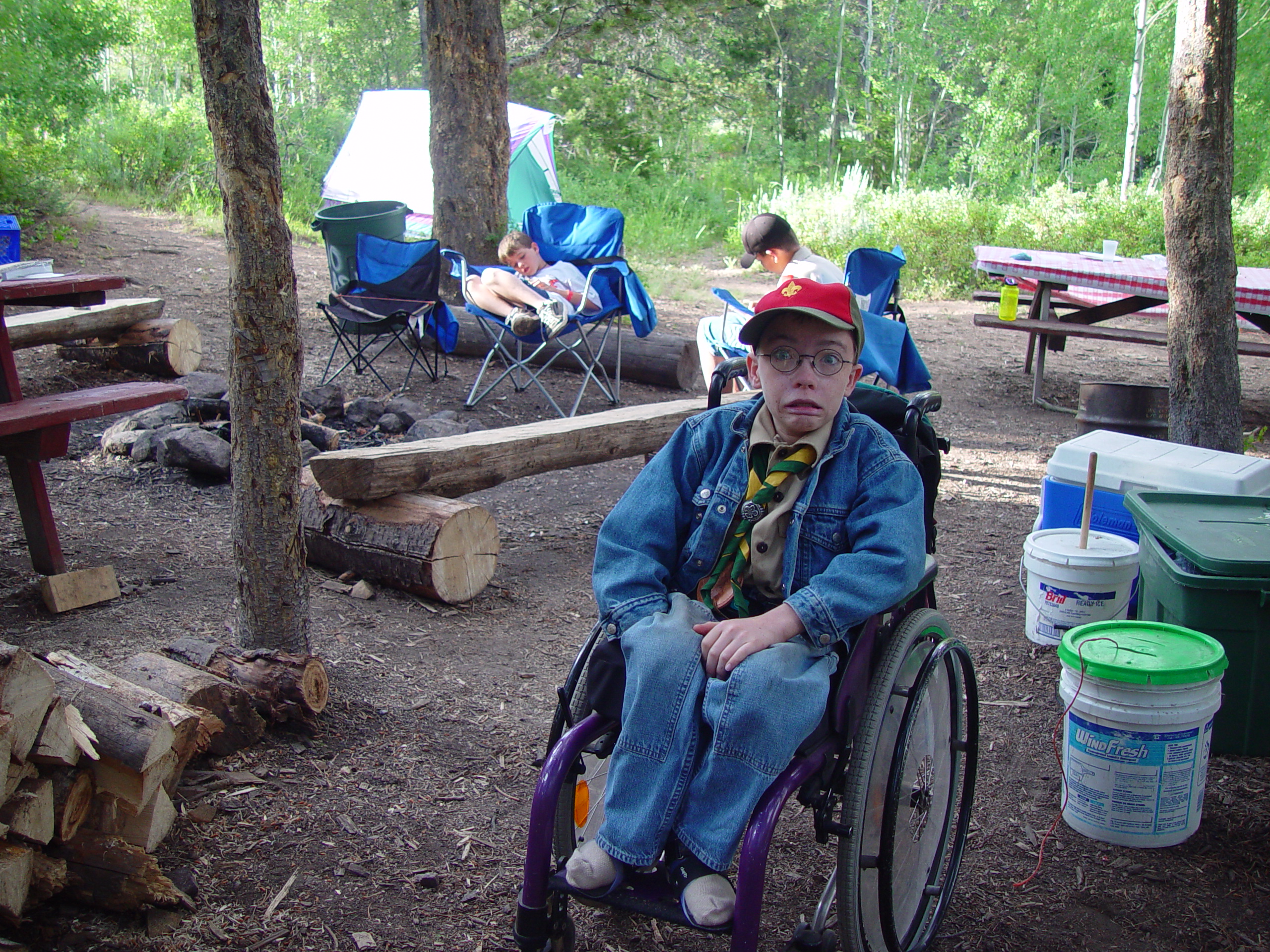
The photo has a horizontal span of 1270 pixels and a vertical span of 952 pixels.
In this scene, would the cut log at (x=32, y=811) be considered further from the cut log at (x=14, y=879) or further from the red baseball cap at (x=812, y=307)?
the red baseball cap at (x=812, y=307)

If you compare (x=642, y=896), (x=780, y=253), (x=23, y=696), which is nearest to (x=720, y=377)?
(x=642, y=896)

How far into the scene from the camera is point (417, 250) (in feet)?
21.8

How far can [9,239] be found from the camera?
16.5 ft

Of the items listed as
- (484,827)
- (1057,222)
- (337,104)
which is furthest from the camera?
(337,104)

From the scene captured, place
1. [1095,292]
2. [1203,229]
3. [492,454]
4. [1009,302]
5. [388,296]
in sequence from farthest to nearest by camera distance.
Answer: [1095,292], [1009,302], [388,296], [1203,229], [492,454]

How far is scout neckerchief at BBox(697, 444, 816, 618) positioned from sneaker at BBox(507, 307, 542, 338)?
436 cm

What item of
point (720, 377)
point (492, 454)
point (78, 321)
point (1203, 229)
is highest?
point (1203, 229)

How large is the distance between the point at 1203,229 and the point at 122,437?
5.32 m

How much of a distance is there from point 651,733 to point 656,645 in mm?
155

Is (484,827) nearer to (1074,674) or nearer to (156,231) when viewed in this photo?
(1074,674)

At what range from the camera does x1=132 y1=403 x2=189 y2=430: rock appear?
5176 millimetres

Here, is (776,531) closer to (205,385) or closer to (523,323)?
(523,323)

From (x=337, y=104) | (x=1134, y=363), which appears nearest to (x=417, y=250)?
(x=1134, y=363)

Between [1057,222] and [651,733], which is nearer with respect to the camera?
[651,733]
